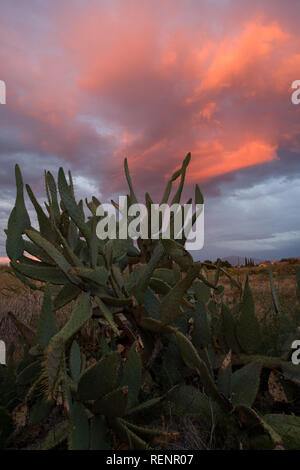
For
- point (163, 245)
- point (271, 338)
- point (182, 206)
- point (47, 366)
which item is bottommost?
point (271, 338)

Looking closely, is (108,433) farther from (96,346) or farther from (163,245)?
(163,245)

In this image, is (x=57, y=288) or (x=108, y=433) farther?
(x=57, y=288)

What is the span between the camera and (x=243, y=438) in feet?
3.46

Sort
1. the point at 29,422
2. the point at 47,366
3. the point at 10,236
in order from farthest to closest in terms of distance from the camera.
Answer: the point at 10,236, the point at 29,422, the point at 47,366

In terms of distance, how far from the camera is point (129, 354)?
1.00 m

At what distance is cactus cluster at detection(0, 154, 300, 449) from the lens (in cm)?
94

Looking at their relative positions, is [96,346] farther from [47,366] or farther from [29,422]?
[47,366]

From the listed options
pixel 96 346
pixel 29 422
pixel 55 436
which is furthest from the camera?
pixel 96 346

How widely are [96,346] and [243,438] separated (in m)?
0.61

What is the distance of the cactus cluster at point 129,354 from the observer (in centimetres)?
94

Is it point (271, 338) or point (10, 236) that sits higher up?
point (10, 236)

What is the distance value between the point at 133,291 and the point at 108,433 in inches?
16.4
